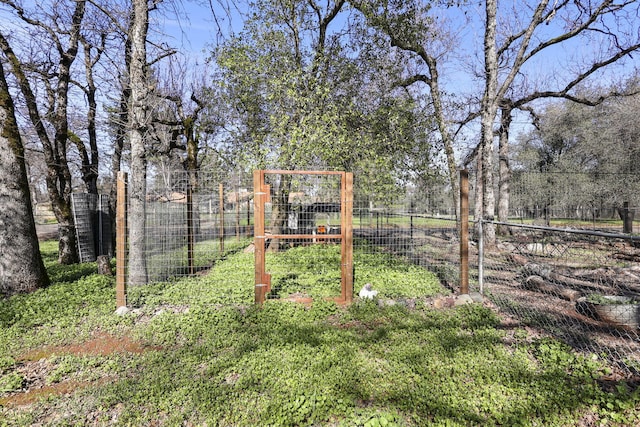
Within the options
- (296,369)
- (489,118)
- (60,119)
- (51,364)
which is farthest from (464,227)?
(60,119)

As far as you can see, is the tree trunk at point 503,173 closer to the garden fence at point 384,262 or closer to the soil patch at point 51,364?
the garden fence at point 384,262

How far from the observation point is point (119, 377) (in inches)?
105

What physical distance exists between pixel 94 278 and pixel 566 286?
26.3 ft

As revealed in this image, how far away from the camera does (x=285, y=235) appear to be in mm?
4129

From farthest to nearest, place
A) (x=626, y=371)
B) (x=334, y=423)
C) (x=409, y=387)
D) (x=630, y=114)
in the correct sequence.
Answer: (x=630, y=114)
(x=626, y=371)
(x=409, y=387)
(x=334, y=423)

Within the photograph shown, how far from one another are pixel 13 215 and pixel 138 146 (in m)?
2.05

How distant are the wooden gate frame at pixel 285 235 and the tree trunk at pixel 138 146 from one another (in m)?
2.28

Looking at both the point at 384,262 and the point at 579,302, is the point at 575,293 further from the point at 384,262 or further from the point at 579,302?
the point at 384,262

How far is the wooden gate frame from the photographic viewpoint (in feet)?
13.5

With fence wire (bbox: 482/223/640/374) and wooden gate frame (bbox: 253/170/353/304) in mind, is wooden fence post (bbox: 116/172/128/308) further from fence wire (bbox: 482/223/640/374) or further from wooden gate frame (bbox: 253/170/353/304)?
fence wire (bbox: 482/223/640/374)

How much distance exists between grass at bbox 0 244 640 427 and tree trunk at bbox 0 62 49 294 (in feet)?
2.45

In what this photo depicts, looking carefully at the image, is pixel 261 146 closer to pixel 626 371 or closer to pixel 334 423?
pixel 334 423

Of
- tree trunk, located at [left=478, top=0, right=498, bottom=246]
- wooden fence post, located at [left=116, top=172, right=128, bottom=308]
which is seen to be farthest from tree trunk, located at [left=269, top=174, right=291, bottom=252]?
tree trunk, located at [left=478, top=0, right=498, bottom=246]

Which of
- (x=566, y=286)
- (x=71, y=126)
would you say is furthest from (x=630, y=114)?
(x=71, y=126)
